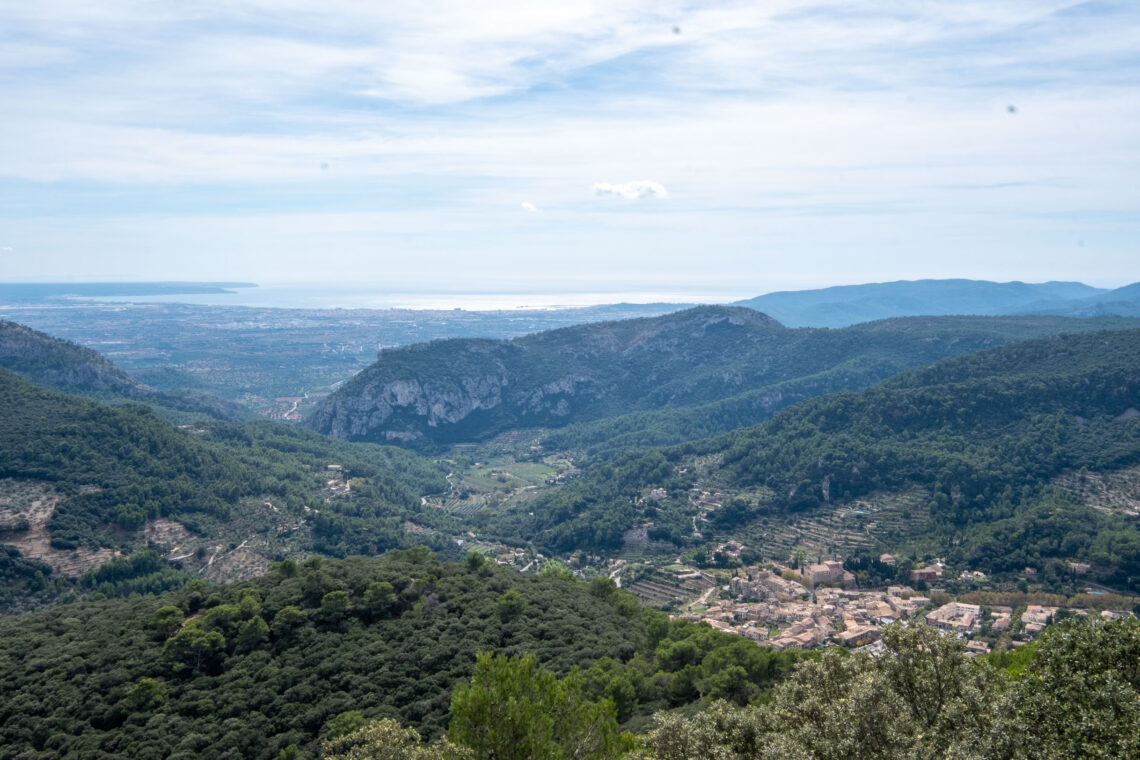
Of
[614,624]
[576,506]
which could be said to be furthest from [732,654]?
[576,506]

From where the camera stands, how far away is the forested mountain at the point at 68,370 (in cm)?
14125

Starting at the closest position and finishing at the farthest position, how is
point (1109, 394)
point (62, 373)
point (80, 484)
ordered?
1. point (80, 484)
2. point (1109, 394)
3. point (62, 373)

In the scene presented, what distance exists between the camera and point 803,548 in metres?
81.6

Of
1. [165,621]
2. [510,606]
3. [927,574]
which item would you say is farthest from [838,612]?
[165,621]

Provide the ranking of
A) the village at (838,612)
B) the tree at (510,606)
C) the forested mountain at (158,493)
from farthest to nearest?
the forested mountain at (158,493)
the village at (838,612)
the tree at (510,606)

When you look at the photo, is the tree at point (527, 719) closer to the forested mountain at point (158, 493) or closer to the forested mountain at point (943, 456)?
the forested mountain at point (158, 493)

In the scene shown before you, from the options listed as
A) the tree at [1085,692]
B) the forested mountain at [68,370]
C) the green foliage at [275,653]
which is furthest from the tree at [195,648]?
the forested mountain at [68,370]

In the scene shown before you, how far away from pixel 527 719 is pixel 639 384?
175m

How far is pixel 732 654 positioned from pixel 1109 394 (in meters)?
88.1

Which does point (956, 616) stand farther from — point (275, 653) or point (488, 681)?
point (275, 653)

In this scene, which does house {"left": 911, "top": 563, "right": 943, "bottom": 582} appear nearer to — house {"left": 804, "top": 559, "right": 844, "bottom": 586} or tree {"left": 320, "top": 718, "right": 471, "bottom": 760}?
house {"left": 804, "top": 559, "right": 844, "bottom": 586}

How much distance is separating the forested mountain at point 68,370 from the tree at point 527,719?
150 meters

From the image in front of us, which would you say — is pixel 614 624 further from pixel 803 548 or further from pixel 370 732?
pixel 803 548

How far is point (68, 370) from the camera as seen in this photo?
14438cm
